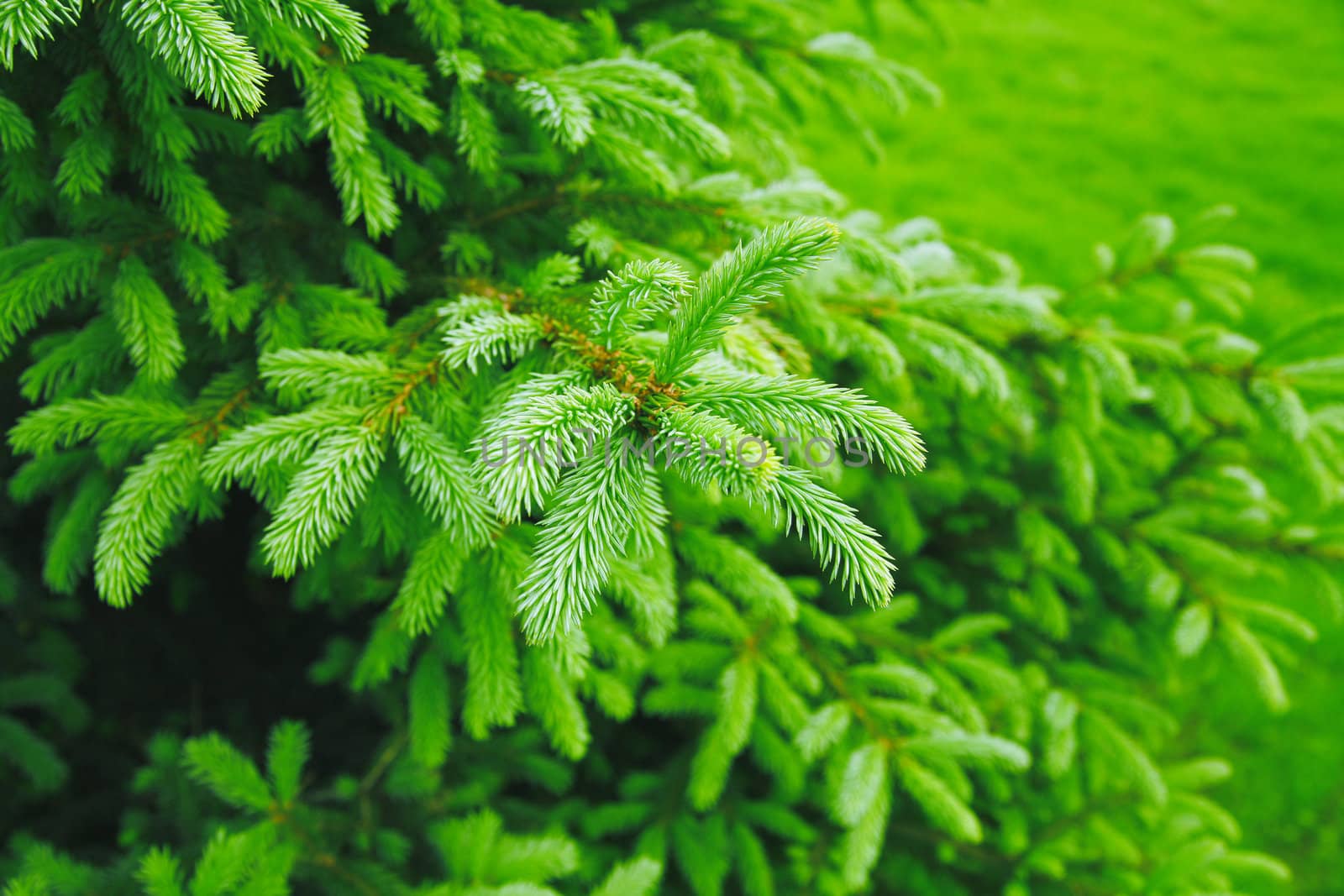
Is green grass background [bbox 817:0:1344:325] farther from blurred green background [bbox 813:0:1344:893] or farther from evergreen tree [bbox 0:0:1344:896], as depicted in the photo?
evergreen tree [bbox 0:0:1344:896]

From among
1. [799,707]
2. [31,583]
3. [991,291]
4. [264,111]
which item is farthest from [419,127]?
[31,583]

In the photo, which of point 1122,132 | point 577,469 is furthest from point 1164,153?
point 577,469

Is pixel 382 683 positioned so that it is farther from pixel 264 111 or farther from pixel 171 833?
pixel 264 111

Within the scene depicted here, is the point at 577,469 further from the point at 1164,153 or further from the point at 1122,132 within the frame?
the point at 1122,132

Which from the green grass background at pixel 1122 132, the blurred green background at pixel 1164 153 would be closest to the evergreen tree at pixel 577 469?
the blurred green background at pixel 1164 153

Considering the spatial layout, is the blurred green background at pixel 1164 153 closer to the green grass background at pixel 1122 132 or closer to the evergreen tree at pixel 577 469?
the green grass background at pixel 1122 132

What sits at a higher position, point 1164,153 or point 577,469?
point 577,469
